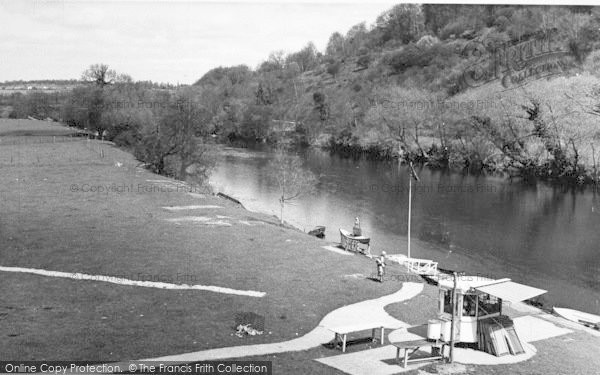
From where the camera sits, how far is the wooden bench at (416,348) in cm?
2307

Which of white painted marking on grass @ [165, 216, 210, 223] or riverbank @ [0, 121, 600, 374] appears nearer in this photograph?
riverbank @ [0, 121, 600, 374]

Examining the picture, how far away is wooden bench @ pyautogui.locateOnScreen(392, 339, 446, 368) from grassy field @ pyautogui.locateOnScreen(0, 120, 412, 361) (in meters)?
4.68

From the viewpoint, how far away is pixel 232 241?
42.8m

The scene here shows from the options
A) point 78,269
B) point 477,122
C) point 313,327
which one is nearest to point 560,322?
point 313,327

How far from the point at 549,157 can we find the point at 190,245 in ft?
271

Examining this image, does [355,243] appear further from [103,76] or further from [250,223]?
[103,76]

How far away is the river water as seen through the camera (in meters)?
49.6

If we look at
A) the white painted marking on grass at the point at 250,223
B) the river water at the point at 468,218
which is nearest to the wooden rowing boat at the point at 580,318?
the river water at the point at 468,218

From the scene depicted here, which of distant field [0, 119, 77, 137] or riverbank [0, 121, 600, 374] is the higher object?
distant field [0, 119, 77, 137]

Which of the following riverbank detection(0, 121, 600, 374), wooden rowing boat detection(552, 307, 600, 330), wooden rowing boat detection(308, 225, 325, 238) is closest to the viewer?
riverbank detection(0, 121, 600, 374)

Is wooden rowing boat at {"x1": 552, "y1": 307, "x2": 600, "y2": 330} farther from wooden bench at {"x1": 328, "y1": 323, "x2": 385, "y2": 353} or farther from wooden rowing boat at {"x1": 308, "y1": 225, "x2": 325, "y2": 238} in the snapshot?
wooden rowing boat at {"x1": 308, "y1": 225, "x2": 325, "y2": 238}

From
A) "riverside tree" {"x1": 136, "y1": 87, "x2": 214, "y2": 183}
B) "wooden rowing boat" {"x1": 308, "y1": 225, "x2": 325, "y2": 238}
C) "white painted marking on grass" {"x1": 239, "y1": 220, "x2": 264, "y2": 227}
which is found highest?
"riverside tree" {"x1": 136, "y1": 87, "x2": 214, "y2": 183}

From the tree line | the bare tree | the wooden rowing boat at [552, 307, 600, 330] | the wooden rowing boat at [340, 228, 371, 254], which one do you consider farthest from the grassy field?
the bare tree

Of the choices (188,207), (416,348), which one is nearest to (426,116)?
(188,207)
